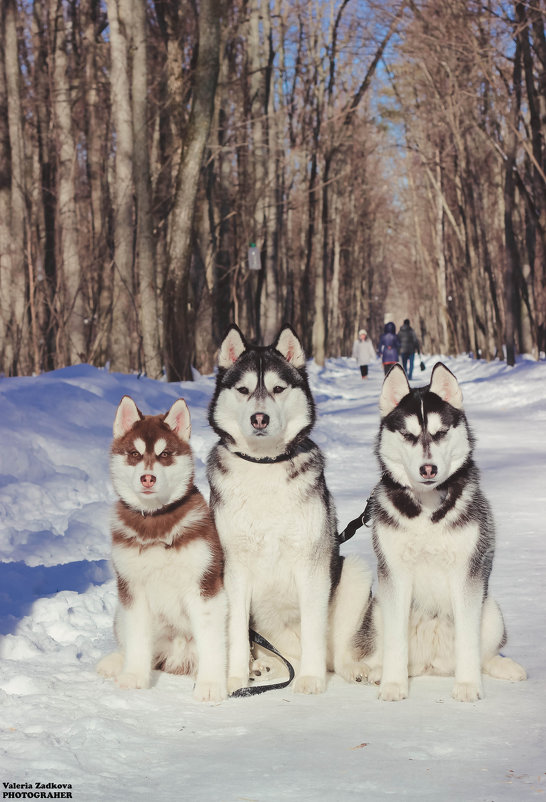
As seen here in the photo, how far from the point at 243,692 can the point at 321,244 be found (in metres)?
28.0

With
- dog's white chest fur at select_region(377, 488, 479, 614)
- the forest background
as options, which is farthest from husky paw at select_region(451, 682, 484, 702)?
the forest background

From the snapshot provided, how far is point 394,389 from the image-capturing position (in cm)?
416

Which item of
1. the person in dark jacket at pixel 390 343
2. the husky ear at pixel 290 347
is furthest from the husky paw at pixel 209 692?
the person in dark jacket at pixel 390 343

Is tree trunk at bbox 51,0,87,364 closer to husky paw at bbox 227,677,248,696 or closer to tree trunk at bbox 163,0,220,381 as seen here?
tree trunk at bbox 163,0,220,381

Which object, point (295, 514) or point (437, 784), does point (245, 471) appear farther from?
point (437, 784)

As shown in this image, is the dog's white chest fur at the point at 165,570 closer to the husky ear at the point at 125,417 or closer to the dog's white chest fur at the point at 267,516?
the dog's white chest fur at the point at 267,516

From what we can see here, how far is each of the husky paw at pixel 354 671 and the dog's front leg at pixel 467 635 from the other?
1.79ft

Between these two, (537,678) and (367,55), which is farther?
(367,55)

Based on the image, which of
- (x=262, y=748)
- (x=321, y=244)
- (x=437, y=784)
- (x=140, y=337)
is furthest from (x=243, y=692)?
(x=321, y=244)

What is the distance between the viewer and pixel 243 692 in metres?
4.05

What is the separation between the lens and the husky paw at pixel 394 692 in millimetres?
3896

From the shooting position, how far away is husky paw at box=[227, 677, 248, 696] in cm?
407

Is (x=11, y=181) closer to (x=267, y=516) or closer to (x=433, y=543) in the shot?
(x=267, y=516)

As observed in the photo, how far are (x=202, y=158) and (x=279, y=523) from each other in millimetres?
10950
